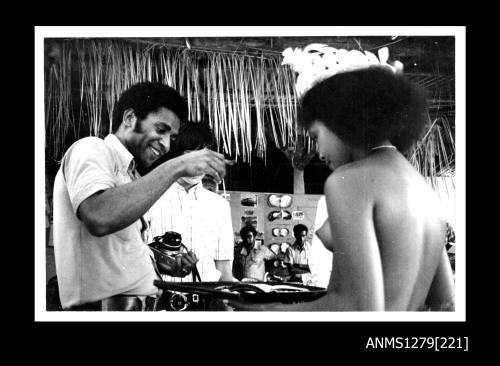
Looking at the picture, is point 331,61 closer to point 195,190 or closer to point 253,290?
point 195,190

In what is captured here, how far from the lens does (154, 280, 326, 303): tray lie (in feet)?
13.7

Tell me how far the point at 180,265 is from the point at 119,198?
634 millimetres

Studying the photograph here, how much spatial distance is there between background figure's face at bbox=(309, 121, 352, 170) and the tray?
878 millimetres

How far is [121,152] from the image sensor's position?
422 centimetres

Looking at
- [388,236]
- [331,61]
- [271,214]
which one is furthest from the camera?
[271,214]

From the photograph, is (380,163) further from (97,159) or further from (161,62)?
(97,159)

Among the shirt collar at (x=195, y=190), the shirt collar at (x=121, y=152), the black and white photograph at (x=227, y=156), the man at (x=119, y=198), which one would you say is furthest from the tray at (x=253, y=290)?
the shirt collar at (x=121, y=152)

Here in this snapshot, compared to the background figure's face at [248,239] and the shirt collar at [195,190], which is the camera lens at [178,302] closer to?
the background figure's face at [248,239]

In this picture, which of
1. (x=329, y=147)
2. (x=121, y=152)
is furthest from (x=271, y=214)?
(x=121, y=152)

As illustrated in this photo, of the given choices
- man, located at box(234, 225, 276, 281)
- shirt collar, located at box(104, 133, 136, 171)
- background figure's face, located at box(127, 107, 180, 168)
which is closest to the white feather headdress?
background figure's face, located at box(127, 107, 180, 168)

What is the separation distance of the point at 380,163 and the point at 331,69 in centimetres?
74

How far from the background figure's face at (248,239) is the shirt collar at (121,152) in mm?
932

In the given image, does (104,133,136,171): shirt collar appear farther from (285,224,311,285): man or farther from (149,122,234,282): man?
(285,224,311,285): man

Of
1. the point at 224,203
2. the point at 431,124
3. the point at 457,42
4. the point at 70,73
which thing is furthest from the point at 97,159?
the point at 457,42
